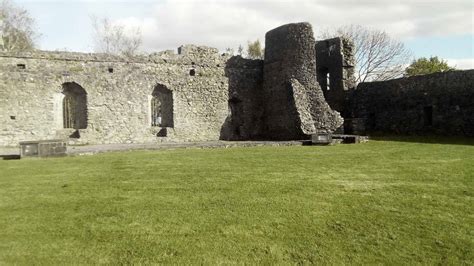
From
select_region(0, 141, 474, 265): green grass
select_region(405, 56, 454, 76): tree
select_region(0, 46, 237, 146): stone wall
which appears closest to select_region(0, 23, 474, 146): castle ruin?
select_region(0, 46, 237, 146): stone wall

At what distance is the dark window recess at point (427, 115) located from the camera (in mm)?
19516

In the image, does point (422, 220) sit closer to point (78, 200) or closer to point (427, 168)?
point (427, 168)

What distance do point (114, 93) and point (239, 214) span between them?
45.5 feet

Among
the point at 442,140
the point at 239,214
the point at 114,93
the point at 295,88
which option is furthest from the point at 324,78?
the point at 239,214

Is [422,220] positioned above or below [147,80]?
below

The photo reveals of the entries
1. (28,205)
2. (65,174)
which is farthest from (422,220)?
(65,174)

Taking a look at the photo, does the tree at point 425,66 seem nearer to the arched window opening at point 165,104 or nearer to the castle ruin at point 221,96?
the castle ruin at point 221,96

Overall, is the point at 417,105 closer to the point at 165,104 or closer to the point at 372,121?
the point at 372,121

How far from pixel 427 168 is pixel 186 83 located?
1339cm

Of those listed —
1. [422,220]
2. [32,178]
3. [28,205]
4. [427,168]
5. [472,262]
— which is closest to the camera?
[472,262]

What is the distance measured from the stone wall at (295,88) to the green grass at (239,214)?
9390 mm

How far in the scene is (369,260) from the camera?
4.79 meters

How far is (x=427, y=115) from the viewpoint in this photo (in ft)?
64.6

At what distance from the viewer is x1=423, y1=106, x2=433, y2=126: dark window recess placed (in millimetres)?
19516
